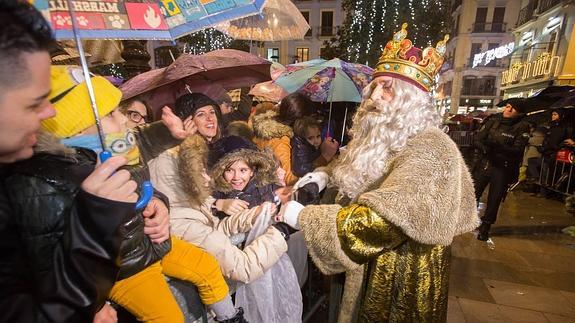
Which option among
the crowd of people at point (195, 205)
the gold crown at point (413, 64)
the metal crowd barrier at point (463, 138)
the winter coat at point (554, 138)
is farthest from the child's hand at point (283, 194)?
the metal crowd barrier at point (463, 138)

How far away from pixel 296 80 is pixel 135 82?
8.26ft

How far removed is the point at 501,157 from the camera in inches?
208

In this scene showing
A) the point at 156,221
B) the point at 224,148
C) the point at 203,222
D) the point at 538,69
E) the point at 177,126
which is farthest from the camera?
the point at 538,69

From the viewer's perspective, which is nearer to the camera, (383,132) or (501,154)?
(383,132)

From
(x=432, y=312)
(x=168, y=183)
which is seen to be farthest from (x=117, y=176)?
(x=432, y=312)

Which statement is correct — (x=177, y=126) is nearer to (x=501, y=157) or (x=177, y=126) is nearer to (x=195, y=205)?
(x=195, y=205)

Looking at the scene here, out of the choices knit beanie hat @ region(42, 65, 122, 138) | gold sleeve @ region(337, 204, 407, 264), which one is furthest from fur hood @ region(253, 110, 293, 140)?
knit beanie hat @ region(42, 65, 122, 138)

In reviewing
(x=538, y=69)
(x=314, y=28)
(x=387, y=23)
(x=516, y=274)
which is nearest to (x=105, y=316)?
(x=516, y=274)

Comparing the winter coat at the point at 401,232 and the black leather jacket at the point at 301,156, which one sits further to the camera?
the black leather jacket at the point at 301,156

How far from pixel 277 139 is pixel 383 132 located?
2.19 m

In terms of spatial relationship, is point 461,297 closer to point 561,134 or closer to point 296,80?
point 296,80

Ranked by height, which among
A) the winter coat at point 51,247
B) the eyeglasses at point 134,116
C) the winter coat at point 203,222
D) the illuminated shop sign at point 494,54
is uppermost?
the illuminated shop sign at point 494,54

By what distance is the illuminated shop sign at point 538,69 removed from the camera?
19.6m

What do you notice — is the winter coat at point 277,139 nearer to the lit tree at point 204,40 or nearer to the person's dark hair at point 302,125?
the person's dark hair at point 302,125
